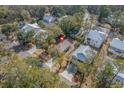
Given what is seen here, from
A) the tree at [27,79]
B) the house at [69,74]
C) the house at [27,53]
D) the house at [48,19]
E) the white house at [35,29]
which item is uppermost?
the tree at [27,79]

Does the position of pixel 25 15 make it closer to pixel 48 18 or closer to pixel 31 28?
pixel 48 18

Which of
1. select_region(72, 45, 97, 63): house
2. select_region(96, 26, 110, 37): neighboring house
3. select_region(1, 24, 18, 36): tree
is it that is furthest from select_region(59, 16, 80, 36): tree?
select_region(1, 24, 18, 36): tree

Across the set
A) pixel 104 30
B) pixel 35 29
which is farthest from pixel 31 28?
pixel 104 30

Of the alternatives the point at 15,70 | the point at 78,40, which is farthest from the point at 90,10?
the point at 15,70

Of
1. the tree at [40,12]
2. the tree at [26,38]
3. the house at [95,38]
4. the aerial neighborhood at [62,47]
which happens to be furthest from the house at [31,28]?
the house at [95,38]

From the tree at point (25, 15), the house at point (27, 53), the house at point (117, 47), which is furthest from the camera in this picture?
the tree at point (25, 15)

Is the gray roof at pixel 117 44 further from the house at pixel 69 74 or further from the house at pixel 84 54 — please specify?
the house at pixel 69 74
